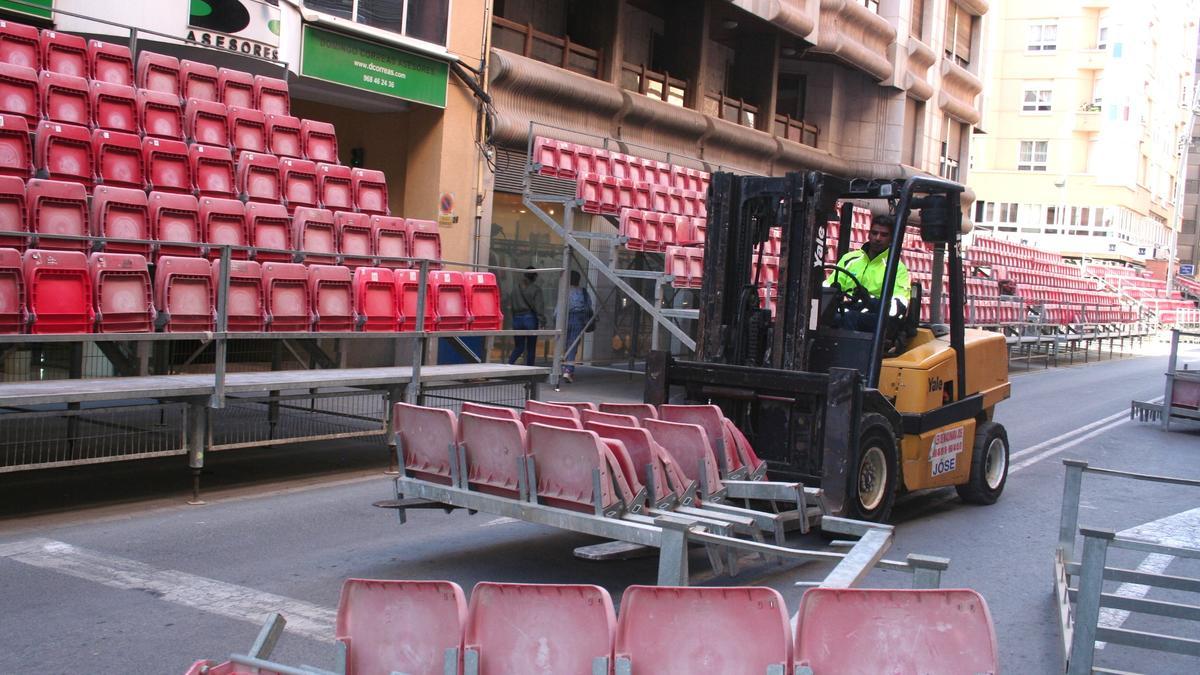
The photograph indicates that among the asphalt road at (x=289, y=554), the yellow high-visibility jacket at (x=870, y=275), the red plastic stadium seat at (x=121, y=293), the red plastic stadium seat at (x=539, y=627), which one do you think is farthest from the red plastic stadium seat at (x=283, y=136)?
the red plastic stadium seat at (x=539, y=627)

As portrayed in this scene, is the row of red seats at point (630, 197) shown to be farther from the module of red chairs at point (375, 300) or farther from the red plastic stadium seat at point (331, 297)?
the red plastic stadium seat at point (331, 297)

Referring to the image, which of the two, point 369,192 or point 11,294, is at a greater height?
point 369,192

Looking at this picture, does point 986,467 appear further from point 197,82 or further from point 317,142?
point 197,82

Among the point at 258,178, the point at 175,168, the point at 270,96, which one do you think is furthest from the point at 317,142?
the point at 175,168

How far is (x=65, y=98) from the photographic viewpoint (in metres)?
12.1

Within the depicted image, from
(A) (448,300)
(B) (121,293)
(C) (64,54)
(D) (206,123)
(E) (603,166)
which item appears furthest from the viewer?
(E) (603,166)

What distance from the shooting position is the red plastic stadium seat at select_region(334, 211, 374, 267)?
12914 millimetres

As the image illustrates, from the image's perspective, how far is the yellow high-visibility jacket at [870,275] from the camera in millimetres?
9141

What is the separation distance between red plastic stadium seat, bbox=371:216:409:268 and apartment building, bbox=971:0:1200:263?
6319 centimetres

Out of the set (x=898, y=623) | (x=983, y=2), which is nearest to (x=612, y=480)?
(x=898, y=623)

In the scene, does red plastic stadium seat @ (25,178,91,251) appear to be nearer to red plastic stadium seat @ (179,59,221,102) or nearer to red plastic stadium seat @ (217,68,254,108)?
red plastic stadium seat @ (179,59,221,102)

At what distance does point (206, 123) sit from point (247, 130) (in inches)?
22.2

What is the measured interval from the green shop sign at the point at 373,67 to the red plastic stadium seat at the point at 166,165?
5.30 metres

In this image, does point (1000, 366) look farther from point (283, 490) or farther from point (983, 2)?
point (983, 2)
